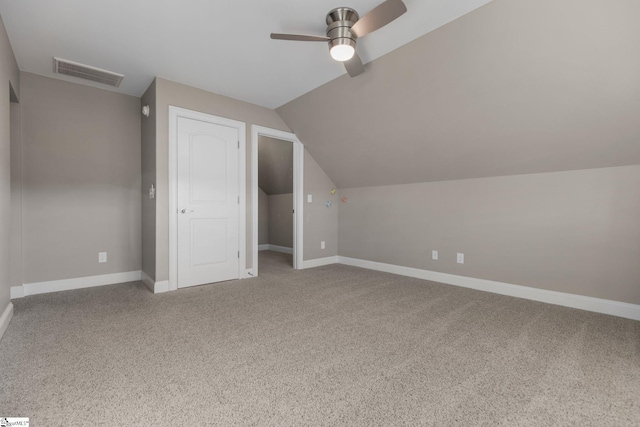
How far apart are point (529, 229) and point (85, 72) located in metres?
4.94

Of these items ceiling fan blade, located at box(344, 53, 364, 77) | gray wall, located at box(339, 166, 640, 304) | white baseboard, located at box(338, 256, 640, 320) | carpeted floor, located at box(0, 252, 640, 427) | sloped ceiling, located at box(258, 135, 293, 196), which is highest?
ceiling fan blade, located at box(344, 53, 364, 77)

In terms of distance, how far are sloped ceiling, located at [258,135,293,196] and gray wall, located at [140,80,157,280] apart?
6.69 feet

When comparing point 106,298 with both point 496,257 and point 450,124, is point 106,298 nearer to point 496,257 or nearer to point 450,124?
point 450,124

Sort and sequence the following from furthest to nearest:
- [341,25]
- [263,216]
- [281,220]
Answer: [263,216] → [281,220] → [341,25]

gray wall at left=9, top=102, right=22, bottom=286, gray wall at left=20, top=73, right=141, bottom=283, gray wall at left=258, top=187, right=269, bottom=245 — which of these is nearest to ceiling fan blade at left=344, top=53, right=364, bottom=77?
gray wall at left=20, top=73, right=141, bottom=283

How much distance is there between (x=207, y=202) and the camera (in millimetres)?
3633

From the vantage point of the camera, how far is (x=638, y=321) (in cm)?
246

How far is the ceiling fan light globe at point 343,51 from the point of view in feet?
7.25

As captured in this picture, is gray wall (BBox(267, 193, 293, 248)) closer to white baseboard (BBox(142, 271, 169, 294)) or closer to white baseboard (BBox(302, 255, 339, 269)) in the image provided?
white baseboard (BBox(302, 255, 339, 269))

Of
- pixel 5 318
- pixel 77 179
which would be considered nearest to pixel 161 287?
pixel 5 318

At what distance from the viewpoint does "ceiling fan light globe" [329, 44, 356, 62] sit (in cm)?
221

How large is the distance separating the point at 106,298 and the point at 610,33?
15.4 feet

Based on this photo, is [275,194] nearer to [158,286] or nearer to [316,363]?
[158,286]

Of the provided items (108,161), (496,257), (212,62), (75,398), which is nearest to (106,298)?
(108,161)
